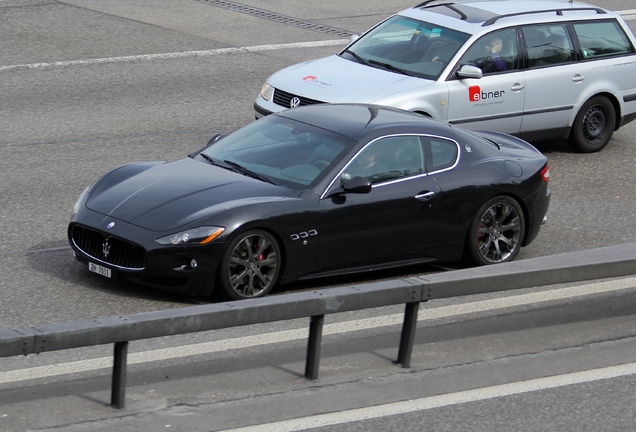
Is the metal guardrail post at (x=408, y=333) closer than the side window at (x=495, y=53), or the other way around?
the metal guardrail post at (x=408, y=333)

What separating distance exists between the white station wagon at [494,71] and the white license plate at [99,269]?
4450mm

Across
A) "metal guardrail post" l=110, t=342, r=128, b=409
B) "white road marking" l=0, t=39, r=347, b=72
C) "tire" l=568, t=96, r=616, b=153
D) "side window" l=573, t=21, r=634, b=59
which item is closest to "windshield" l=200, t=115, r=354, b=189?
"metal guardrail post" l=110, t=342, r=128, b=409

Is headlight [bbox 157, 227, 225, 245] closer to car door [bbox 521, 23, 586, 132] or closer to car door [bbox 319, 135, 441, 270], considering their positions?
car door [bbox 319, 135, 441, 270]

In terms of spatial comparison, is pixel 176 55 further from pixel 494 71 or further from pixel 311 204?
pixel 311 204

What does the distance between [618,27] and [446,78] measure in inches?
116

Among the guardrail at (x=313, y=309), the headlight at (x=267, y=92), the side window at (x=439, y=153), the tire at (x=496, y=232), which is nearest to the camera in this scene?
the guardrail at (x=313, y=309)

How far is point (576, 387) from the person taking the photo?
7.30m

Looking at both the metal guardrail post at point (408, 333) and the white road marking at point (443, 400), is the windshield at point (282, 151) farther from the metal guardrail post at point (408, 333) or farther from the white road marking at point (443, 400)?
the white road marking at point (443, 400)

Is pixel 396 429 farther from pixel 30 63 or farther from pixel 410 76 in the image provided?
pixel 30 63

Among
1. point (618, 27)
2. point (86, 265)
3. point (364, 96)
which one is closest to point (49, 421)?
point (86, 265)

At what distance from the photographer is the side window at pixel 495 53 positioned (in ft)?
44.7

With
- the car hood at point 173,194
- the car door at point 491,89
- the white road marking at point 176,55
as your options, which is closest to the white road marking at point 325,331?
the car hood at point 173,194

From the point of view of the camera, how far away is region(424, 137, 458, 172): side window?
389 inches

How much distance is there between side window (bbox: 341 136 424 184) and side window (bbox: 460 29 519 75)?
395 cm
